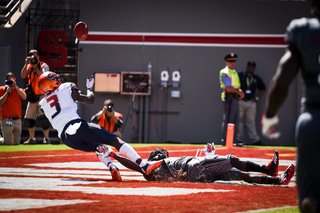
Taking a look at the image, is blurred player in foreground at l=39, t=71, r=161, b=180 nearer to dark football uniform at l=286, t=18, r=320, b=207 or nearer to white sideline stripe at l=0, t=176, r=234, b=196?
white sideline stripe at l=0, t=176, r=234, b=196

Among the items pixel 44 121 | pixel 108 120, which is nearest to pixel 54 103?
pixel 44 121

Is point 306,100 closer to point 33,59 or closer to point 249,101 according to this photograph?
point 33,59

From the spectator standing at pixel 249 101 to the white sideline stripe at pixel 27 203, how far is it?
11.2 metres

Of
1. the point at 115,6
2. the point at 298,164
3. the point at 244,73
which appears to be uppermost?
the point at 115,6

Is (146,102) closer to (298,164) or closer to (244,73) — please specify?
(244,73)

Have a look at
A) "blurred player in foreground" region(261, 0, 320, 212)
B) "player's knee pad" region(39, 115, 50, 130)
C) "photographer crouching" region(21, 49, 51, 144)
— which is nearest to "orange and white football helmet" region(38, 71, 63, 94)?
"blurred player in foreground" region(261, 0, 320, 212)

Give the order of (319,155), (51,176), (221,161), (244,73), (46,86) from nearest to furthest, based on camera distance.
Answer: (319,155), (221,161), (51,176), (46,86), (244,73)

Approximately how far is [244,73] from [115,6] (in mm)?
4756

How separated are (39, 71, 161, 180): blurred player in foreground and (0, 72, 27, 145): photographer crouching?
19.8 feet

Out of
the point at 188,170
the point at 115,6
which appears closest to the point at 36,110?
the point at 115,6

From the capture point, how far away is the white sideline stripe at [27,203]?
11.1ft

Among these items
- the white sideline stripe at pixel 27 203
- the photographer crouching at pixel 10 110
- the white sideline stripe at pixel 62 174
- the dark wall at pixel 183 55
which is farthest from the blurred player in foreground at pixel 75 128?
the dark wall at pixel 183 55

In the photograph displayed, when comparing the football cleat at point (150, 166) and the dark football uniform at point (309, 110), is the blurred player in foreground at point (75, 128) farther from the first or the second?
the dark football uniform at point (309, 110)

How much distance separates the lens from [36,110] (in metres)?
12.0
